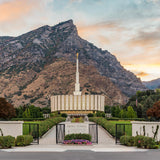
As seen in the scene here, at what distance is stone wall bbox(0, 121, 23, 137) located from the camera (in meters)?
26.5

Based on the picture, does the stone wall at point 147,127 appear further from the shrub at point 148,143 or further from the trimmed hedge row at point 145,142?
the shrub at point 148,143

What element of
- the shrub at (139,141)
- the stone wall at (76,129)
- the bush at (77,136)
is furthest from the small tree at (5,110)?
the shrub at (139,141)

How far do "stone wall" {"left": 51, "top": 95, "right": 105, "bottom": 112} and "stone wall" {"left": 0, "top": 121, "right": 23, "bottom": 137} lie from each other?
10337 centimetres

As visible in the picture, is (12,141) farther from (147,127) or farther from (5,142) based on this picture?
(147,127)

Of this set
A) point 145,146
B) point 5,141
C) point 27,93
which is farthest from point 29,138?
point 27,93

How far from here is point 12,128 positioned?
26.7m

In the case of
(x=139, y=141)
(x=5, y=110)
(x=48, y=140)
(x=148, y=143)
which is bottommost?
(x=48, y=140)

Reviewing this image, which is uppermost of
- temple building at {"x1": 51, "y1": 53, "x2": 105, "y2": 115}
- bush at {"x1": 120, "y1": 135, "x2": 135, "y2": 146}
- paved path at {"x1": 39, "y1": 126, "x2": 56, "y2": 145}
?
temple building at {"x1": 51, "y1": 53, "x2": 105, "y2": 115}

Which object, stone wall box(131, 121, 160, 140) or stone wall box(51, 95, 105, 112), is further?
stone wall box(51, 95, 105, 112)

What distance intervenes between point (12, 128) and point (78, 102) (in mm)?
104897

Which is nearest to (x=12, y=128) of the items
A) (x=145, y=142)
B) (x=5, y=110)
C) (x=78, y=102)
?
(x=145, y=142)

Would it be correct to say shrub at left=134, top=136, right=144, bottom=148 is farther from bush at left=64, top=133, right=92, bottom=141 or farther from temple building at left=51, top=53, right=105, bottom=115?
temple building at left=51, top=53, right=105, bottom=115

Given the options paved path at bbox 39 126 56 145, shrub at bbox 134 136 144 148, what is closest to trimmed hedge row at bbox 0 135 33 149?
paved path at bbox 39 126 56 145

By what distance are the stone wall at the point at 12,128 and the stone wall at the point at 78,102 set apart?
339 feet
